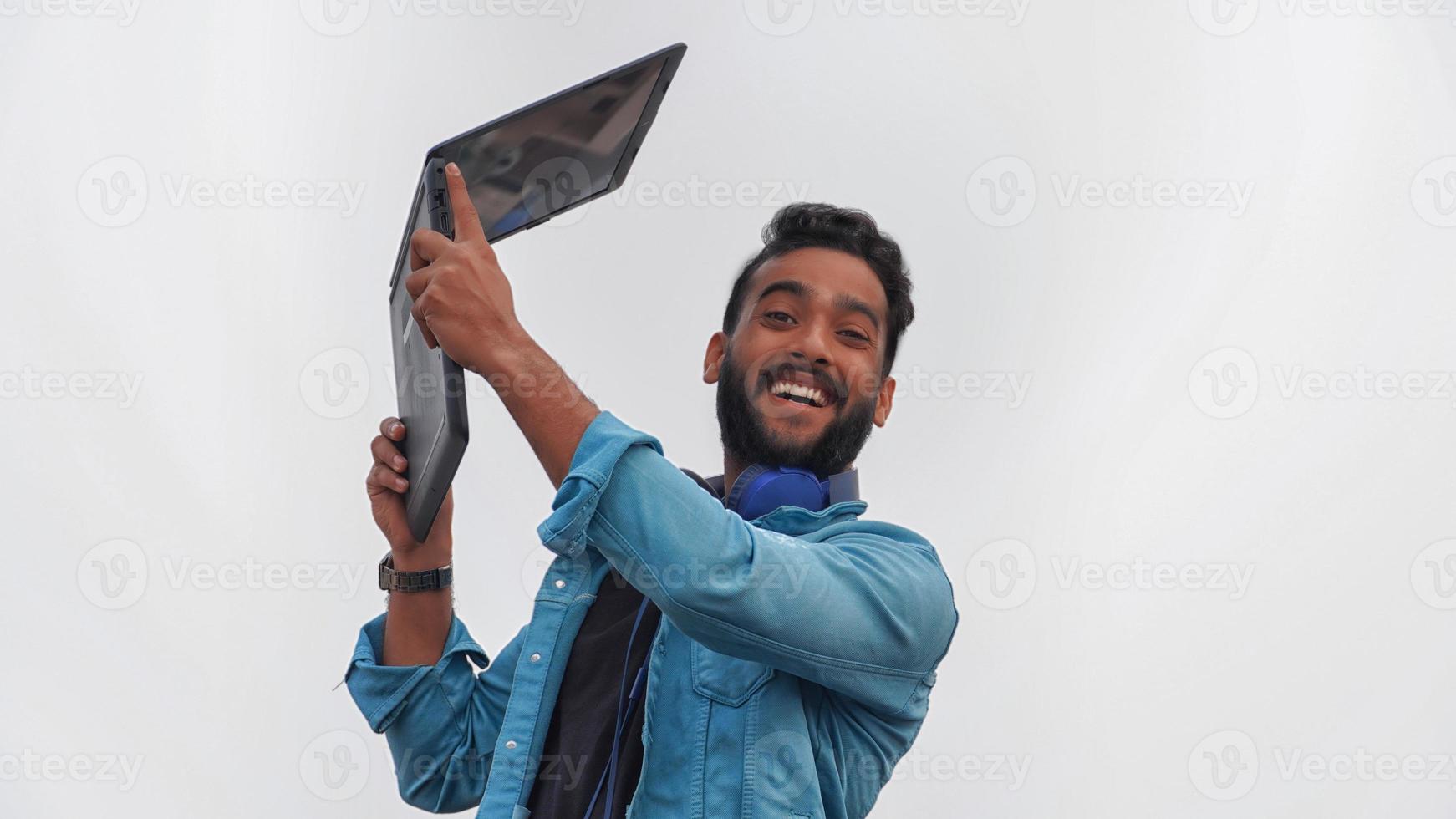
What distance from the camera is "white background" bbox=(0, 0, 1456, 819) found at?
2859 mm

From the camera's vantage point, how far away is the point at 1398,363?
2.99m

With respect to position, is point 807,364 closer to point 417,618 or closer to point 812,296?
point 812,296

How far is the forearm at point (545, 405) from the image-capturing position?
1.16 metres

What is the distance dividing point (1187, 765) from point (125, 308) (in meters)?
2.73

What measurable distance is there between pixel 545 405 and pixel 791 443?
2.01 ft

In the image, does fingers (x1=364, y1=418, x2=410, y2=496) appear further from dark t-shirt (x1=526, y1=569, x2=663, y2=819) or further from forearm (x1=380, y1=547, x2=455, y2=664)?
dark t-shirt (x1=526, y1=569, x2=663, y2=819)

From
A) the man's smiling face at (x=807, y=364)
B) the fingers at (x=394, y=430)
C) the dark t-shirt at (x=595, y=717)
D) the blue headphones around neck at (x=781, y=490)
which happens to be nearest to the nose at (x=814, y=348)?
the man's smiling face at (x=807, y=364)

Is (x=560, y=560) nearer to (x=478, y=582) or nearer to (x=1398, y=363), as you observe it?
(x=478, y=582)

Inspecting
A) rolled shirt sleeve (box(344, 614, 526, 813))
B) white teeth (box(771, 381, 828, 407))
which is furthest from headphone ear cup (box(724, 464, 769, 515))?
rolled shirt sleeve (box(344, 614, 526, 813))

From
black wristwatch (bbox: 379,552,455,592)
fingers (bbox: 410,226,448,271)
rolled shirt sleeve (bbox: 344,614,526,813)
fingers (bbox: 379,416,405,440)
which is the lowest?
rolled shirt sleeve (bbox: 344,614,526,813)

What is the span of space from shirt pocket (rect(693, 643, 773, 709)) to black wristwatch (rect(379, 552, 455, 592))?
1.44 feet

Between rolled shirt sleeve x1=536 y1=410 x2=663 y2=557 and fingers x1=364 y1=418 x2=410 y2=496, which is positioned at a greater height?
fingers x1=364 y1=418 x2=410 y2=496

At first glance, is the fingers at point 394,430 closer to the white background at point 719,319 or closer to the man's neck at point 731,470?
the man's neck at point 731,470

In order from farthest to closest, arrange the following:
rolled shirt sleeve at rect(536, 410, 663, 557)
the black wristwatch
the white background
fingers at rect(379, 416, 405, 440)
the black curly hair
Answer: the white background → the black curly hair → the black wristwatch → fingers at rect(379, 416, 405, 440) → rolled shirt sleeve at rect(536, 410, 663, 557)
